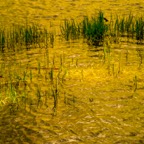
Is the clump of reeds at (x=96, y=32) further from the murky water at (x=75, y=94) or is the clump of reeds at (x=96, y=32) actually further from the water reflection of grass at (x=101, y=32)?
the murky water at (x=75, y=94)

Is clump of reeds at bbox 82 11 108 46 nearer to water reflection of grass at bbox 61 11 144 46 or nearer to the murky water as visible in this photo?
water reflection of grass at bbox 61 11 144 46

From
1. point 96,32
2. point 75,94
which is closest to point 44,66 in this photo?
point 75,94

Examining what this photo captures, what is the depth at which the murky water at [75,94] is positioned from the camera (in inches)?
119

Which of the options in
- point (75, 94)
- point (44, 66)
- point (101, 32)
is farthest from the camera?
point (101, 32)

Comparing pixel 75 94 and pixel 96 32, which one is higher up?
pixel 96 32

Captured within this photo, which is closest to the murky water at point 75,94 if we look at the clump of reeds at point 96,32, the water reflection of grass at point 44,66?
the water reflection of grass at point 44,66

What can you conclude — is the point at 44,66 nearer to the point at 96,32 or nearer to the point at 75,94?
the point at 75,94

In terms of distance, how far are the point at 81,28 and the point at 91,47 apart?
988 millimetres

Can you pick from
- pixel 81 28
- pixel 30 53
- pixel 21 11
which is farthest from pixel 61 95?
pixel 21 11

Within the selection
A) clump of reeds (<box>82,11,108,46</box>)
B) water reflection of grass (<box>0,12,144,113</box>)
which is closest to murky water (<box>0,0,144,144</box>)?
water reflection of grass (<box>0,12,144,113</box>)

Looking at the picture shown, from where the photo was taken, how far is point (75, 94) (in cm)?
386

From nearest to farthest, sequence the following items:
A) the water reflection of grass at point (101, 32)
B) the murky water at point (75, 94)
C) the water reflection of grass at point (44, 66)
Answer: the murky water at point (75, 94) < the water reflection of grass at point (44, 66) < the water reflection of grass at point (101, 32)

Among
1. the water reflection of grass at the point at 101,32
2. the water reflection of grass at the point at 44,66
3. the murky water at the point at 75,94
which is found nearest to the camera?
the murky water at the point at 75,94

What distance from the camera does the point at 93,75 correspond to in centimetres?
452
